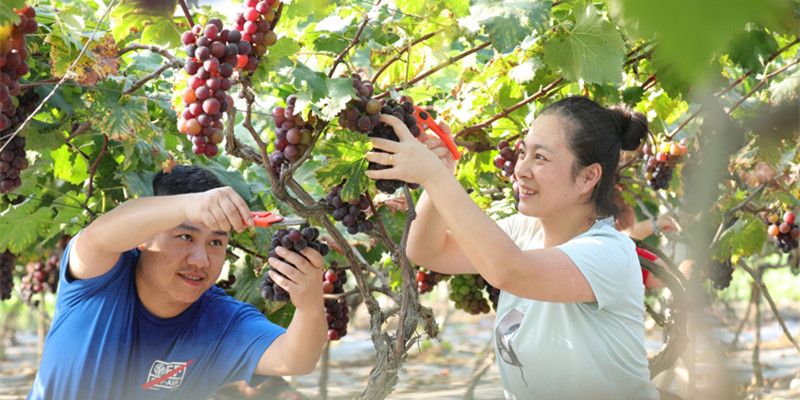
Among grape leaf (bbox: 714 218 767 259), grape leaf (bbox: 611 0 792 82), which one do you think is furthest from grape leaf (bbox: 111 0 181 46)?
grape leaf (bbox: 714 218 767 259)

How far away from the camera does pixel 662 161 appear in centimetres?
333

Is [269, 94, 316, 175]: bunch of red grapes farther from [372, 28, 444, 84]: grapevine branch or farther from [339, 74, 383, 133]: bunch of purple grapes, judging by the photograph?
[372, 28, 444, 84]: grapevine branch

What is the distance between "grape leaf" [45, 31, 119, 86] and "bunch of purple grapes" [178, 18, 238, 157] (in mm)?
378

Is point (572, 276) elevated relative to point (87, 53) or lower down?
lower down

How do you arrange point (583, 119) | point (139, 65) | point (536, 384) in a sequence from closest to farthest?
point (536, 384), point (583, 119), point (139, 65)

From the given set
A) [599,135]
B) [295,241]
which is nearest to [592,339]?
[599,135]

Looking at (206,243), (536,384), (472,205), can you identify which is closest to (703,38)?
(472,205)

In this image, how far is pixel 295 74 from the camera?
153 cm

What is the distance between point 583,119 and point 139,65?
1.32 m

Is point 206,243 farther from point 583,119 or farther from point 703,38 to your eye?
point 703,38

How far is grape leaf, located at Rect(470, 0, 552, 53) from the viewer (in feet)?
5.75

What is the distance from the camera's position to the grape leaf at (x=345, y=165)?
1.54 meters

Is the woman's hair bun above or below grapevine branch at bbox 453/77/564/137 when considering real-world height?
below

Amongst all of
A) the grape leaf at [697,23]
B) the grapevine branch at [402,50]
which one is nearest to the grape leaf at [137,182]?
the grapevine branch at [402,50]
